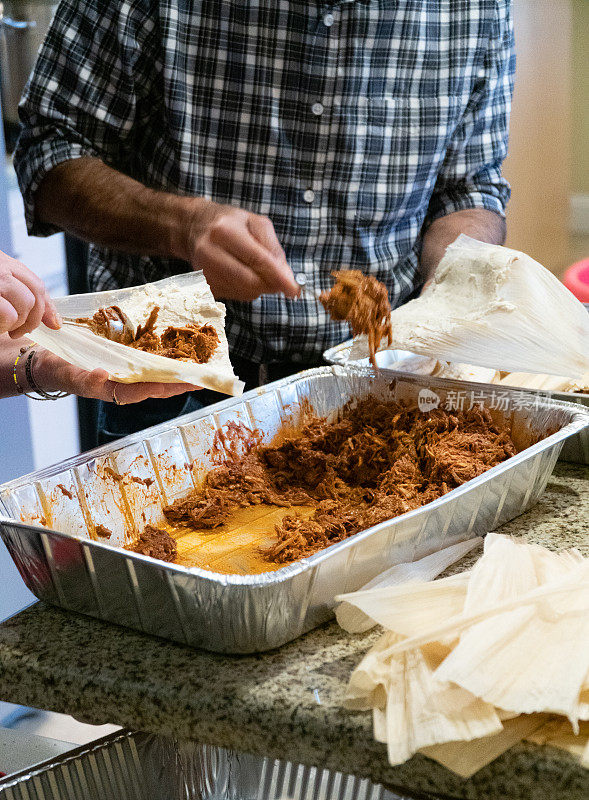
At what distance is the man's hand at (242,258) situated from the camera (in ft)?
5.32

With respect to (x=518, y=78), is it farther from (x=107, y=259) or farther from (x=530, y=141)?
(x=107, y=259)

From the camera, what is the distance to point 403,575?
115 centimetres

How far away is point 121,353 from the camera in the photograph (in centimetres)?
136

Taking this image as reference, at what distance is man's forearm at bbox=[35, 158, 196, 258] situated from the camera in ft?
6.21

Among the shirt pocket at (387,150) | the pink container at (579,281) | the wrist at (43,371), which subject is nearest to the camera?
the wrist at (43,371)

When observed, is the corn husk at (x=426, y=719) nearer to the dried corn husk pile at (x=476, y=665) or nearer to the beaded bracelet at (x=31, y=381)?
the dried corn husk pile at (x=476, y=665)

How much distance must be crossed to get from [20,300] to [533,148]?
12.7 feet

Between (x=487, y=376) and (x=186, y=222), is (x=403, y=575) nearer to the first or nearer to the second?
(x=487, y=376)

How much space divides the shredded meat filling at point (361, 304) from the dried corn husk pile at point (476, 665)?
27.3 inches

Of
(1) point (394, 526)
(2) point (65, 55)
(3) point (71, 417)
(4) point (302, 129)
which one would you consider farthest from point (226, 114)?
(3) point (71, 417)

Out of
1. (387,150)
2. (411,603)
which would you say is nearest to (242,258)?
(387,150)

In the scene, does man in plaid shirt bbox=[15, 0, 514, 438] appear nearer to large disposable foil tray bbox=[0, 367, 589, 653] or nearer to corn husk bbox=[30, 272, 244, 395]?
large disposable foil tray bbox=[0, 367, 589, 653]

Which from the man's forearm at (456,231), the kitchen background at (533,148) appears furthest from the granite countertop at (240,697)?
the kitchen background at (533,148)

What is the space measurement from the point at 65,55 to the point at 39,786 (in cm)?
159
